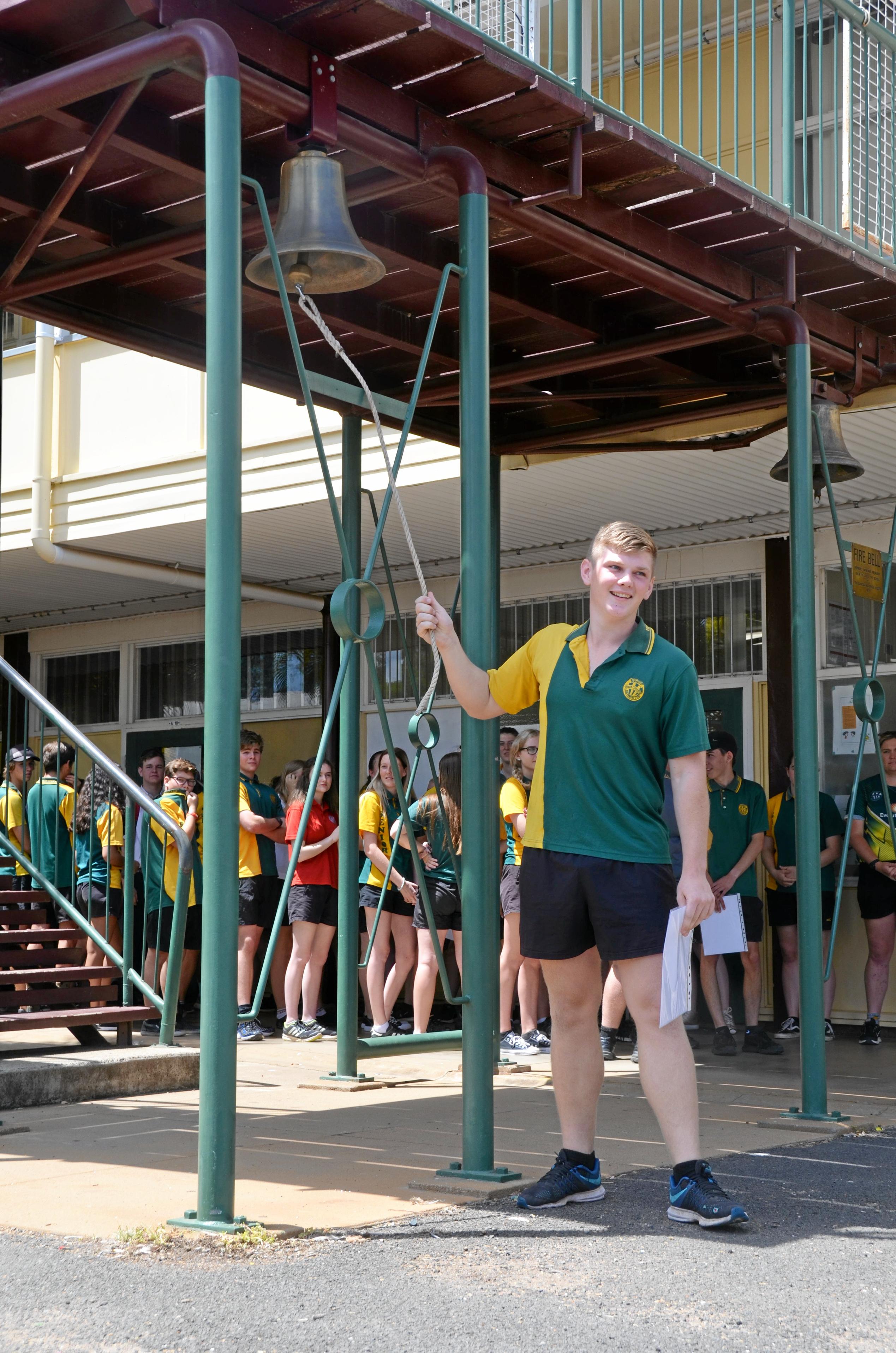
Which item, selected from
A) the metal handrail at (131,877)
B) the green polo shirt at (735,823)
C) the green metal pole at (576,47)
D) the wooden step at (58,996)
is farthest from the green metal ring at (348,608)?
the green polo shirt at (735,823)

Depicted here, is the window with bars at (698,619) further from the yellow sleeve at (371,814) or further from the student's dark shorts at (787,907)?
the student's dark shorts at (787,907)

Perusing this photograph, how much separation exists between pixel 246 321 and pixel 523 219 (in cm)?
189

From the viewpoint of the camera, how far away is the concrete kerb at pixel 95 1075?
23.8 feet

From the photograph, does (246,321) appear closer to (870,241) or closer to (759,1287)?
(870,241)

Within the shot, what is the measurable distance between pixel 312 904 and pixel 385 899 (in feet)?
2.71

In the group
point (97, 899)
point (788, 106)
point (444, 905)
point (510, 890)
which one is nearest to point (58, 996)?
point (444, 905)

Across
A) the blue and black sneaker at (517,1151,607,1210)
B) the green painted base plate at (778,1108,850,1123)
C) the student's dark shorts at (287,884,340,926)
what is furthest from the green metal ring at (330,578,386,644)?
the student's dark shorts at (287,884,340,926)

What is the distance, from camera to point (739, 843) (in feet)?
33.7

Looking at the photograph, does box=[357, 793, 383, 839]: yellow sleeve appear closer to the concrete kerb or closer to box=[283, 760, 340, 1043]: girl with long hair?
box=[283, 760, 340, 1043]: girl with long hair

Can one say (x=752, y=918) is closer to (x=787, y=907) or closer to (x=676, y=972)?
(x=787, y=907)

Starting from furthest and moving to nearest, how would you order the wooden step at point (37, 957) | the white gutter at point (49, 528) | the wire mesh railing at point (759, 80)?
the white gutter at point (49, 528), the wooden step at point (37, 957), the wire mesh railing at point (759, 80)

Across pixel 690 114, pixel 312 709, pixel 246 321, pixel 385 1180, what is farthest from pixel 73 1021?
pixel 690 114

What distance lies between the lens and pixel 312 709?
13891 mm

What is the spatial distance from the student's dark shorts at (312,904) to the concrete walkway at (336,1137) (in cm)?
133
